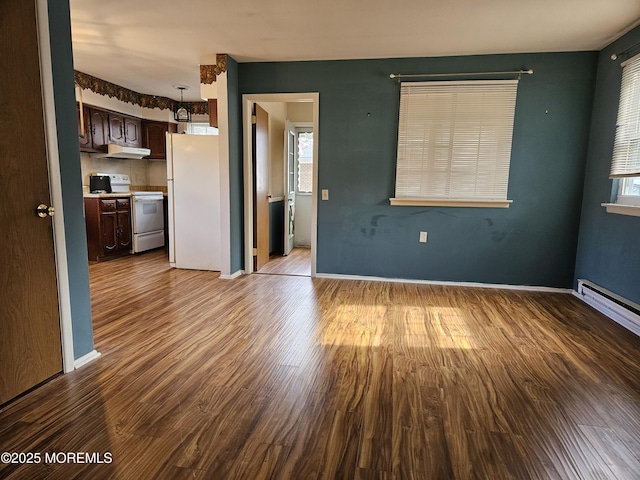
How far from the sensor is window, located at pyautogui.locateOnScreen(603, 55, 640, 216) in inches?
116

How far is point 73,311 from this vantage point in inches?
84.9

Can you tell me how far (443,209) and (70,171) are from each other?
3.40 metres

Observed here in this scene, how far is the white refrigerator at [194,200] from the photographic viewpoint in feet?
14.5

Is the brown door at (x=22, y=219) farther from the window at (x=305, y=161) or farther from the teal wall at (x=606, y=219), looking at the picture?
the window at (x=305, y=161)

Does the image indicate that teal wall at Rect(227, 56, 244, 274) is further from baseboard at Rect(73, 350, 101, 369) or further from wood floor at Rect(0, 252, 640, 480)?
baseboard at Rect(73, 350, 101, 369)

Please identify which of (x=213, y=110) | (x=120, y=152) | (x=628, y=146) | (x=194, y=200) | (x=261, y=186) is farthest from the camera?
(x=120, y=152)

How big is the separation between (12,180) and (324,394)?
1.89 m

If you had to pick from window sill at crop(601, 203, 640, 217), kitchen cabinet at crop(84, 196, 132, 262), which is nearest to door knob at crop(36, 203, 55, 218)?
kitchen cabinet at crop(84, 196, 132, 262)

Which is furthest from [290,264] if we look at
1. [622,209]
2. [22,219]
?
[622,209]

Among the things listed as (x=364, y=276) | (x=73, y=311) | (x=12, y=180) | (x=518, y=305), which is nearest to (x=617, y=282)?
(x=518, y=305)

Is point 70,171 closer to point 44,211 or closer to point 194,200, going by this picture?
point 44,211

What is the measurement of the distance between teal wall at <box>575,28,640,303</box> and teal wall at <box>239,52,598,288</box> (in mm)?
128

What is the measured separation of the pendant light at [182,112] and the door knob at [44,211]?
4066mm

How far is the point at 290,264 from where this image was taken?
5129 mm
